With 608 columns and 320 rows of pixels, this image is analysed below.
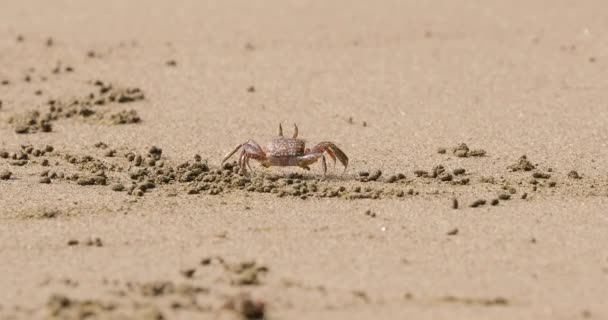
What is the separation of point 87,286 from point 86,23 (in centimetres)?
773

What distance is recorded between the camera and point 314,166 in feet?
26.2

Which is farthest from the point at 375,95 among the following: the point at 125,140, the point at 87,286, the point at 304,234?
the point at 87,286

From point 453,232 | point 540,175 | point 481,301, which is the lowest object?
point 481,301

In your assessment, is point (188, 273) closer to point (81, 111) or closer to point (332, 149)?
point (332, 149)

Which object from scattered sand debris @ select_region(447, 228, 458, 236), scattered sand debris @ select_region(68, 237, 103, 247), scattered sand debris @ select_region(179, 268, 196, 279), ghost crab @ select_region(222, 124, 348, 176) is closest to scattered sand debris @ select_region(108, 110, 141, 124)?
ghost crab @ select_region(222, 124, 348, 176)

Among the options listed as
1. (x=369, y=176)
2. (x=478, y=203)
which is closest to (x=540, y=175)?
(x=478, y=203)

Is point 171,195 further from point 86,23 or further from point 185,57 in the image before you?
point 86,23

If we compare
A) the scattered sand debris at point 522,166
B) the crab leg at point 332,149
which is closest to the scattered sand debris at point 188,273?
the crab leg at point 332,149

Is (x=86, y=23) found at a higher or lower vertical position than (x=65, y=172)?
higher

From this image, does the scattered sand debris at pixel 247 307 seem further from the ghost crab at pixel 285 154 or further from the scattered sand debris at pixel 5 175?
the scattered sand debris at pixel 5 175

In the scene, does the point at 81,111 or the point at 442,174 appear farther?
the point at 81,111

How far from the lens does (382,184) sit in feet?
24.2

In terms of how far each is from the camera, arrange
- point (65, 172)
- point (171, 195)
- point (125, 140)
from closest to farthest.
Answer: point (171, 195) → point (65, 172) → point (125, 140)

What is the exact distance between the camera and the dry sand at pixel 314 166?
5.54 m
